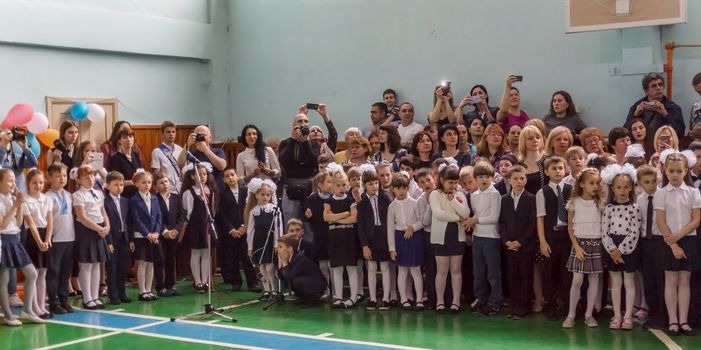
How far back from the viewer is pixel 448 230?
29.2 ft

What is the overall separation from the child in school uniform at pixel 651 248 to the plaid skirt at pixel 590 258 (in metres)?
0.35

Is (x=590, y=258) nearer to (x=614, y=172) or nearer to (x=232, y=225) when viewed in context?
(x=614, y=172)

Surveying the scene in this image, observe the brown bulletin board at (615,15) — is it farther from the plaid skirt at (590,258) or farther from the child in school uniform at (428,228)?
the plaid skirt at (590,258)

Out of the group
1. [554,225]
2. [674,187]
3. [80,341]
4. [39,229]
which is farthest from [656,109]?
[39,229]

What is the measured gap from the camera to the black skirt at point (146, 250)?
1020cm

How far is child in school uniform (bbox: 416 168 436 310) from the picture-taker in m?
9.10

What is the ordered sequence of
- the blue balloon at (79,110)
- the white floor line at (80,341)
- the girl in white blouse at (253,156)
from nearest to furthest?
the white floor line at (80,341), the girl in white blouse at (253,156), the blue balloon at (79,110)

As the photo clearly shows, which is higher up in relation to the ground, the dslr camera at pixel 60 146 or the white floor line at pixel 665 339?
the dslr camera at pixel 60 146

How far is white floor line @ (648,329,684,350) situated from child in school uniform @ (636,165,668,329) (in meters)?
0.13

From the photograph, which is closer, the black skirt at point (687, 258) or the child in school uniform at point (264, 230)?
the black skirt at point (687, 258)

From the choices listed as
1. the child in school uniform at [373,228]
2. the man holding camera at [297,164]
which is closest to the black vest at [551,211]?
the child in school uniform at [373,228]

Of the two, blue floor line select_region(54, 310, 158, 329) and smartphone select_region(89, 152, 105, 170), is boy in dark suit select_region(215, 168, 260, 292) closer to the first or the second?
smartphone select_region(89, 152, 105, 170)

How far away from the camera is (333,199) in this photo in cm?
955

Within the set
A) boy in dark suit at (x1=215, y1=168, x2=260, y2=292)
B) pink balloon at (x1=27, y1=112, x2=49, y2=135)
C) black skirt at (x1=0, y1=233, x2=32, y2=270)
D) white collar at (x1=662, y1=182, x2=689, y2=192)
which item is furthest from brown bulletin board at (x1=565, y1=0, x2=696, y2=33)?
black skirt at (x1=0, y1=233, x2=32, y2=270)
